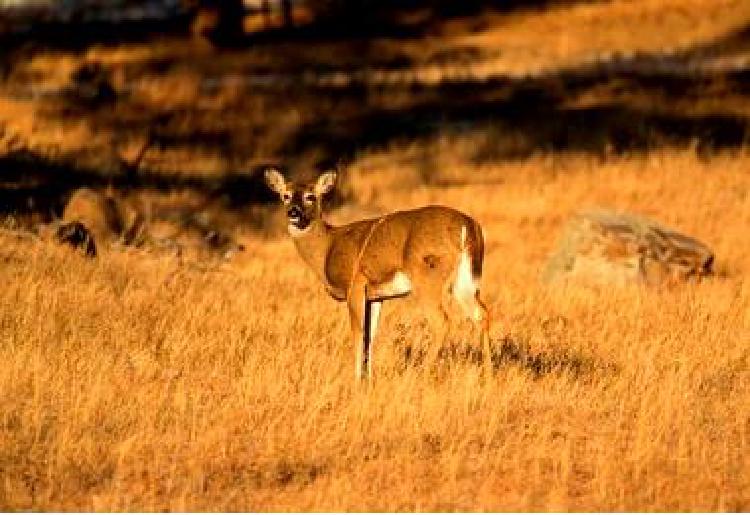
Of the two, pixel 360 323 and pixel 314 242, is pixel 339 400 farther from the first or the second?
pixel 314 242

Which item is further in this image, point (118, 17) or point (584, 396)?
point (118, 17)

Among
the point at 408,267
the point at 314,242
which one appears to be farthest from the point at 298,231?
the point at 408,267

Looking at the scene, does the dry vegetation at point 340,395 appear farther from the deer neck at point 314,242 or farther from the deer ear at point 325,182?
the deer ear at point 325,182

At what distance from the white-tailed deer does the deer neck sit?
6.4 inches

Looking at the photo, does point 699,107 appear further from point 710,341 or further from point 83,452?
point 83,452

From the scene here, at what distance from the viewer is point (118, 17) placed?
5194cm

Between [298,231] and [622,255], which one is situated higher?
[298,231]

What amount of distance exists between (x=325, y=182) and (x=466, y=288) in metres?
1.53

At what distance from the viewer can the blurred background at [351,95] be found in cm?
2719

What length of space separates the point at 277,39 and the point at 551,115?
14238 millimetres

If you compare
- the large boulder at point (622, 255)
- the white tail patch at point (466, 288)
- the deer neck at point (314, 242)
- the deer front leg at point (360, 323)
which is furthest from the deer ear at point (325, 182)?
the large boulder at point (622, 255)

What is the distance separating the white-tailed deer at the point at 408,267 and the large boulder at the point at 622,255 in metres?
7.10

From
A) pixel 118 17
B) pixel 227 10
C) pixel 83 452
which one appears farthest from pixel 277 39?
pixel 83 452

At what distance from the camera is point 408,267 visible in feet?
36.6
